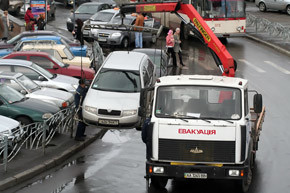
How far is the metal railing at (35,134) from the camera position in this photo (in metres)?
16.2

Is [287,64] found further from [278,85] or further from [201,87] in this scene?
[201,87]

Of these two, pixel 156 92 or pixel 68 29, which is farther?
pixel 68 29

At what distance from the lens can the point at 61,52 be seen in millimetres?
27719

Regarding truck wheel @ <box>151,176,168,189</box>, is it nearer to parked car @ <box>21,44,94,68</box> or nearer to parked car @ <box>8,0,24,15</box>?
parked car @ <box>21,44,94,68</box>

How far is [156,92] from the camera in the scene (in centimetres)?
1425

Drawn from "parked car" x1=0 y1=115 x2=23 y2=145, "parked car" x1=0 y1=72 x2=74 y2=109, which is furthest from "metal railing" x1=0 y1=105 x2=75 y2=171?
"parked car" x1=0 y1=72 x2=74 y2=109

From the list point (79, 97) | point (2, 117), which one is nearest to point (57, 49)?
point (79, 97)

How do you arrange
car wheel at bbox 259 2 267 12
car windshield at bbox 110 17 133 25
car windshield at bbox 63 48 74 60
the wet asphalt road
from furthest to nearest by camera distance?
car wheel at bbox 259 2 267 12, car windshield at bbox 110 17 133 25, car windshield at bbox 63 48 74 60, the wet asphalt road

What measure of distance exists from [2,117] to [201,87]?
5915mm

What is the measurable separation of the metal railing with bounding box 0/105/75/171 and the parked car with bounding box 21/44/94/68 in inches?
314

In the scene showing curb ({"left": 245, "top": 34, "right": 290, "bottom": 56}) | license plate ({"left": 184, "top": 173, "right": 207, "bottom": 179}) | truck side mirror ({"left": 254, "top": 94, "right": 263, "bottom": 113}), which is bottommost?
curb ({"left": 245, "top": 34, "right": 290, "bottom": 56})

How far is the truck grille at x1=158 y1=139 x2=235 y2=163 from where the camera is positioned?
13539mm

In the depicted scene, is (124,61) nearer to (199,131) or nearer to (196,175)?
(199,131)

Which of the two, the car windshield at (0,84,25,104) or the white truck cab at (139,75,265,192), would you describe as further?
the car windshield at (0,84,25,104)
